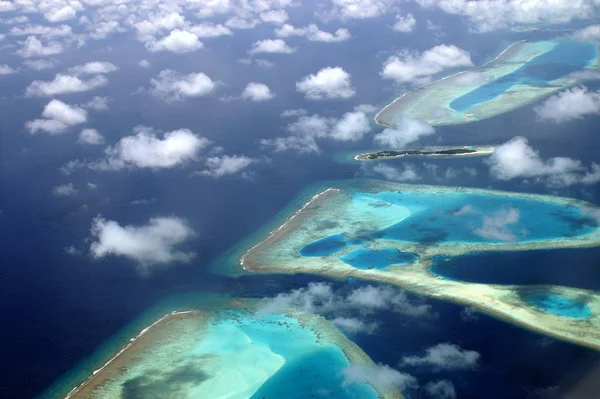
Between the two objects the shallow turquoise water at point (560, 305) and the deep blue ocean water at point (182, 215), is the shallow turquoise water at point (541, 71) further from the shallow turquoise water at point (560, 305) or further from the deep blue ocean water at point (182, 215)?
the shallow turquoise water at point (560, 305)

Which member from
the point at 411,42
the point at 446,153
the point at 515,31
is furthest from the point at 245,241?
the point at 515,31

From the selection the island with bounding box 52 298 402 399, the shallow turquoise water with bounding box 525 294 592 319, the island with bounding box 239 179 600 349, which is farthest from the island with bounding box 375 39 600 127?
the island with bounding box 52 298 402 399

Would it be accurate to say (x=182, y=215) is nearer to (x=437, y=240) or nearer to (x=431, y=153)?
(x=437, y=240)

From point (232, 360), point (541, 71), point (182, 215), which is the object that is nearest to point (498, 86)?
point (541, 71)

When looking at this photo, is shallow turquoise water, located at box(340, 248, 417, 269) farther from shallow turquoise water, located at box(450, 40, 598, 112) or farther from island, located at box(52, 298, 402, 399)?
shallow turquoise water, located at box(450, 40, 598, 112)

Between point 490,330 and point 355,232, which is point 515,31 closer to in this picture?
point 355,232

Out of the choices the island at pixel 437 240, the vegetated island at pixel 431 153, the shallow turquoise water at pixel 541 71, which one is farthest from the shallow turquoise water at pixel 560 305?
the shallow turquoise water at pixel 541 71
